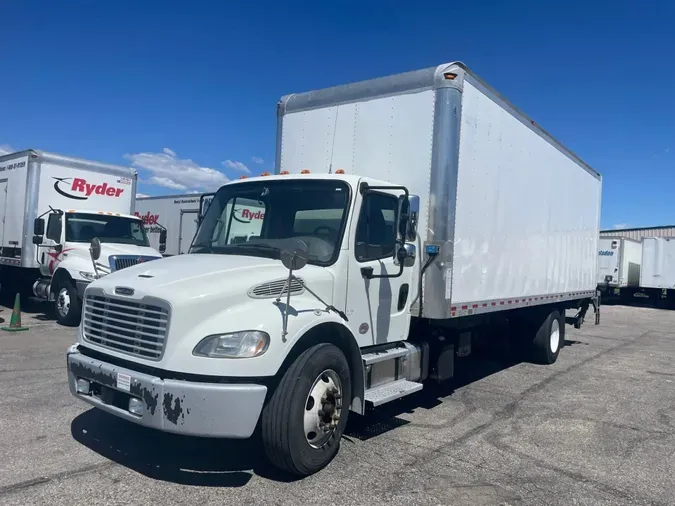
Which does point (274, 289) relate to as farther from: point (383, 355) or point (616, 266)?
point (616, 266)

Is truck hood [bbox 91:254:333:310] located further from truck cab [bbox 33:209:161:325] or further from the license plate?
truck cab [bbox 33:209:161:325]

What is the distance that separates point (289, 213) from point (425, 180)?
1597 millimetres

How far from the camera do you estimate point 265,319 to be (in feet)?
13.9

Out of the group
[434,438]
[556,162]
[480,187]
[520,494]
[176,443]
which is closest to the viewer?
[520,494]

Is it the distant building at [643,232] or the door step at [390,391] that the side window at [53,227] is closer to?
the door step at [390,391]

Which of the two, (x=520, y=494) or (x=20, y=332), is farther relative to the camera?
(x=20, y=332)

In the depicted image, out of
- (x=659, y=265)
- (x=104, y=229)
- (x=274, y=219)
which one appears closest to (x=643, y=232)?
(x=659, y=265)

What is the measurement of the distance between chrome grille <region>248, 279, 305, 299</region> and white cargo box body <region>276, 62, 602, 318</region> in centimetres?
193

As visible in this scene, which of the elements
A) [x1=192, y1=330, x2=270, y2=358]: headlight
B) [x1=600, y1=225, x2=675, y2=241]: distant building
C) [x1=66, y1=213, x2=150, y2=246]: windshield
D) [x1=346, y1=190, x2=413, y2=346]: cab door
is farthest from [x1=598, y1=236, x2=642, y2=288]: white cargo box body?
[x1=192, y1=330, x2=270, y2=358]: headlight

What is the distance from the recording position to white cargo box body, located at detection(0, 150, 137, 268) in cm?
1331

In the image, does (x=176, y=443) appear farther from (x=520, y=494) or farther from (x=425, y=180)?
(x=425, y=180)

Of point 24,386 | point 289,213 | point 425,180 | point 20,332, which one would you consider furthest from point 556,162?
point 20,332

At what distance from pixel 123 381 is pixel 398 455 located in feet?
8.23

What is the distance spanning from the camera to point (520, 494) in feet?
14.7
